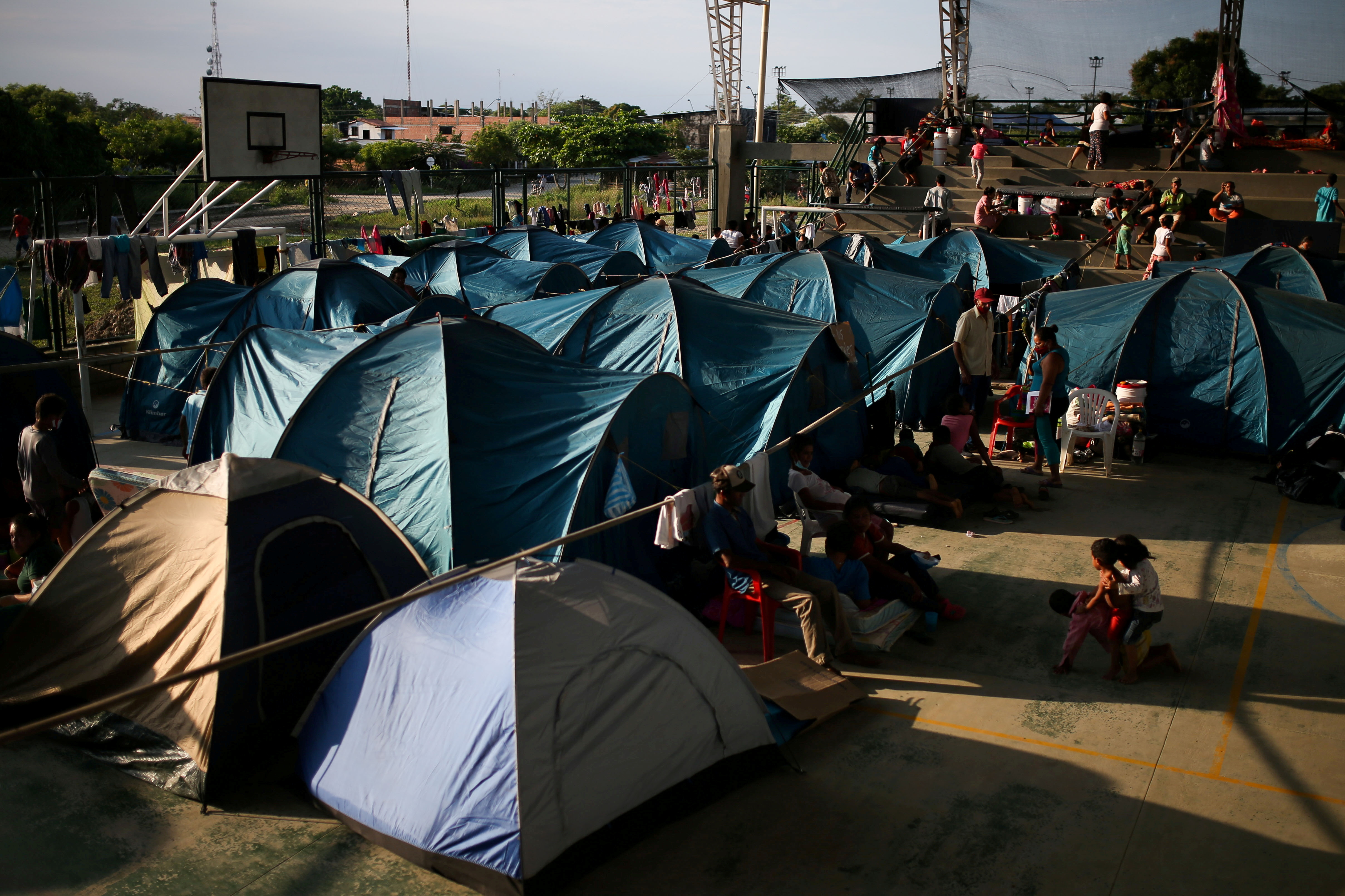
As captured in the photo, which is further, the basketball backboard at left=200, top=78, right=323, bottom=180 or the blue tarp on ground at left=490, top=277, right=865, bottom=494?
the basketball backboard at left=200, top=78, right=323, bottom=180

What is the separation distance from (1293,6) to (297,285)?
27653 mm

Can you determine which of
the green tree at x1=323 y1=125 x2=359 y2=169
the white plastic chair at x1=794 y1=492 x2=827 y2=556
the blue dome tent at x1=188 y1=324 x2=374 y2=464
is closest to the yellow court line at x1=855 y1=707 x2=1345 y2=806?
the white plastic chair at x1=794 y1=492 x2=827 y2=556

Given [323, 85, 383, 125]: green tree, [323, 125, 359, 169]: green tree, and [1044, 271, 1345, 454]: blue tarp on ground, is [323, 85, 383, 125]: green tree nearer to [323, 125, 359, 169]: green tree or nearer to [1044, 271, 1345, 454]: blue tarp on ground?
[323, 125, 359, 169]: green tree

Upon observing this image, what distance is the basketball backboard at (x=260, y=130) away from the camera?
1549 cm

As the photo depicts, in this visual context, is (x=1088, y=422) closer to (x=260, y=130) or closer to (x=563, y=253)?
(x=563, y=253)

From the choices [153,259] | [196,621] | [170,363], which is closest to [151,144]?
[153,259]

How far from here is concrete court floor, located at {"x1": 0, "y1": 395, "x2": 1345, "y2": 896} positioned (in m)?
4.84

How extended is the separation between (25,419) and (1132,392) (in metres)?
11.6

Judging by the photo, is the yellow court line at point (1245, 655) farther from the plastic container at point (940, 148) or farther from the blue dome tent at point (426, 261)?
the plastic container at point (940, 148)

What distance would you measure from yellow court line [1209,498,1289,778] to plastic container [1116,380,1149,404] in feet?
7.33

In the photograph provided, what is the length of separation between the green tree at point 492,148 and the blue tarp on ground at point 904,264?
166ft

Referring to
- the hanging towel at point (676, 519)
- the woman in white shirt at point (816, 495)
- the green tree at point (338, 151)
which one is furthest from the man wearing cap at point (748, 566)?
the green tree at point (338, 151)

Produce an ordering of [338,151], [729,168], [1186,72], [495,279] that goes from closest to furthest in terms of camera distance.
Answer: [495,279] → [729,168] → [1186,72] → [338,151]

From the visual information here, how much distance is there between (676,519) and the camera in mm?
6898
